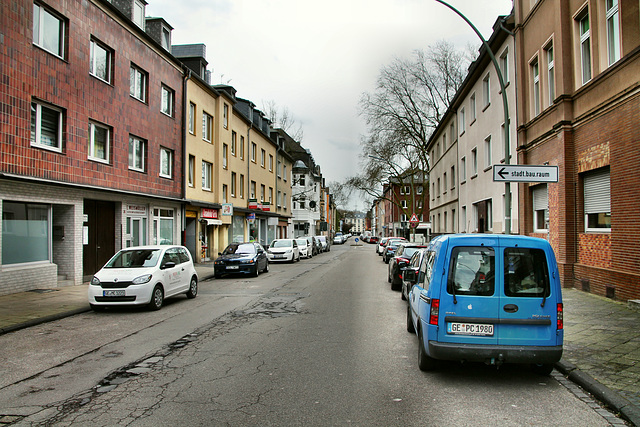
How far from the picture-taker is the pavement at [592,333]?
188 inches

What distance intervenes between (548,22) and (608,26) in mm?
3241

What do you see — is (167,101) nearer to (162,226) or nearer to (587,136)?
(162,226)

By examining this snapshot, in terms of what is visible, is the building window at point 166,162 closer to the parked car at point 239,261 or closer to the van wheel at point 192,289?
the parked car at point 239,261

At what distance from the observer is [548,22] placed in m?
13.7

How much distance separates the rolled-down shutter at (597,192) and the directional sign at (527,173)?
9.27ft

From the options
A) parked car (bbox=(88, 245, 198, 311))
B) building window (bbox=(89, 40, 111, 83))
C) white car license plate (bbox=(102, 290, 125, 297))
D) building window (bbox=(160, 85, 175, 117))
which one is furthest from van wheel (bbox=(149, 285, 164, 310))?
building window (bbox=(160, 85, 175, 117))

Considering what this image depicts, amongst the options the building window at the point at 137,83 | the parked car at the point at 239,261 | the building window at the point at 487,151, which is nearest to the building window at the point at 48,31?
the building window at the point at 137,83

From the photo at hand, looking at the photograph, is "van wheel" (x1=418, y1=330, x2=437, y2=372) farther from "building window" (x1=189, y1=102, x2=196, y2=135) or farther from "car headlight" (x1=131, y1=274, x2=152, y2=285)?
"building window" (x1=189, y1=102, x2=196, y2=135)

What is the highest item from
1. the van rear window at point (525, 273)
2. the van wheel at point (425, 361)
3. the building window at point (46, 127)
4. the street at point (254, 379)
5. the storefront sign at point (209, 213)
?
the building window at point (46, 127)

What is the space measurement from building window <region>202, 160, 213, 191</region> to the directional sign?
781 inches

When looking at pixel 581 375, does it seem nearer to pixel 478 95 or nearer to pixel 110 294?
pixel 110 294

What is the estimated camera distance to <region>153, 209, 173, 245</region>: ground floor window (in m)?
20.2

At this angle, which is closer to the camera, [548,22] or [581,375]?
[581,375]

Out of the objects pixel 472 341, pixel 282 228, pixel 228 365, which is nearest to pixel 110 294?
pixel 228 365
